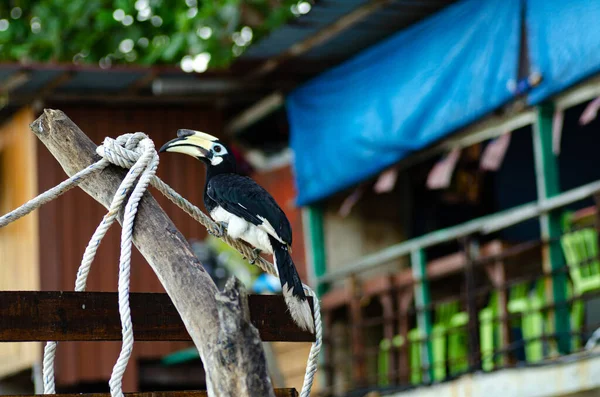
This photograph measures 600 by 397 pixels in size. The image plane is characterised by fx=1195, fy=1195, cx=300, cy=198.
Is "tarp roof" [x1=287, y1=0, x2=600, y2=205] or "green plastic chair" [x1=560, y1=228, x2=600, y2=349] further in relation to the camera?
"tarp roof" [x1=287, y1=0, x2=600, y2=205]

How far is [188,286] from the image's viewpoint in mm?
3033

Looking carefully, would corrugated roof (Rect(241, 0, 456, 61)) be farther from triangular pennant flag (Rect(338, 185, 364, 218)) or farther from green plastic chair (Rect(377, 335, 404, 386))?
green plastic chair (Rect(377, 335, 404, 386))

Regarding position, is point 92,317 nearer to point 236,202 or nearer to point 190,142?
point 190,142

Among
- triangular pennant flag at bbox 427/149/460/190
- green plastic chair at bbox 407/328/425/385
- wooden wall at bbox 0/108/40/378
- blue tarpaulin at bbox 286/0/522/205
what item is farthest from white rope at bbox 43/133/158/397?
wooden wall at bbox 0/108/40/378

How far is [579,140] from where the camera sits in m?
10.7

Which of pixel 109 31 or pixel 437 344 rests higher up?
pixel 109 31

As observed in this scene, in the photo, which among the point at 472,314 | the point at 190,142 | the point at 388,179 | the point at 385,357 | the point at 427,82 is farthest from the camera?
the point at 385,357

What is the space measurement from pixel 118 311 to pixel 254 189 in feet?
7.47

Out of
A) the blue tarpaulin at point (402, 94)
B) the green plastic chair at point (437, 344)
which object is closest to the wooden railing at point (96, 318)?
the blue tarpaulin at point (402, 94)

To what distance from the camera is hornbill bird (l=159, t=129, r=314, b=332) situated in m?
4.84

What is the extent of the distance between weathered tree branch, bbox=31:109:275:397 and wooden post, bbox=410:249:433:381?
20.5 ft

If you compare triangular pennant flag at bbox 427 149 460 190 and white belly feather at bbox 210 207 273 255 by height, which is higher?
triangular pennant flag at bbox 427 149 460 190

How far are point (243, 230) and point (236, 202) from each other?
13 cm

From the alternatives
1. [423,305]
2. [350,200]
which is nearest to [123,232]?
[423,305]
